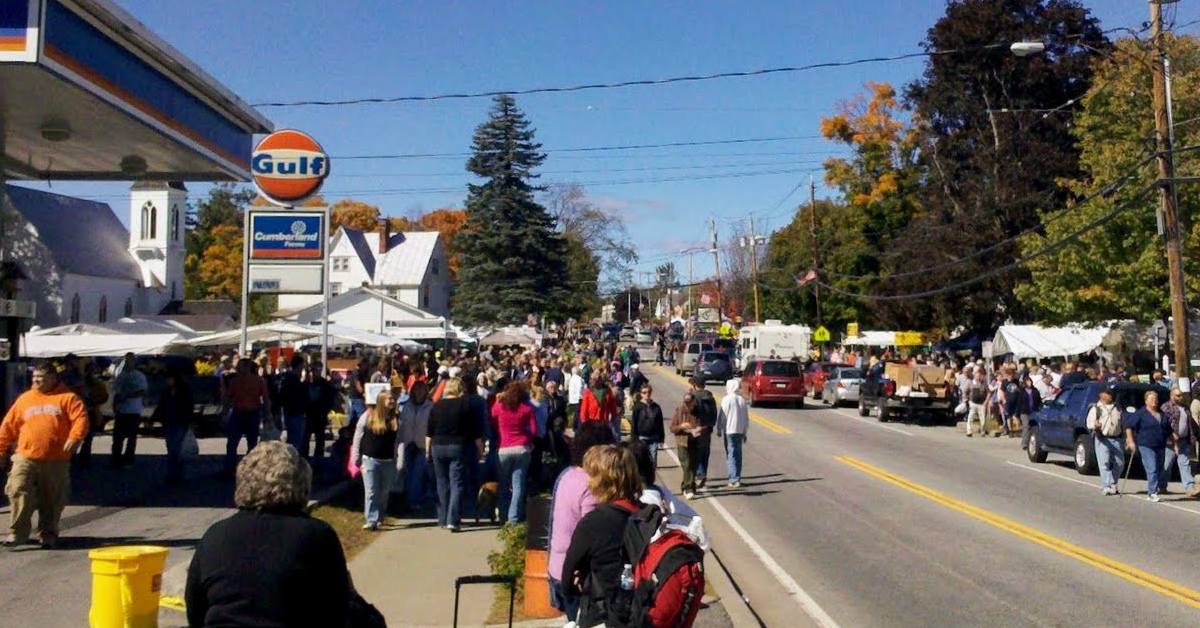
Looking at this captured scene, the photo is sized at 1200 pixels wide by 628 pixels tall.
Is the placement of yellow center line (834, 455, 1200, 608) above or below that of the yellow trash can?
below

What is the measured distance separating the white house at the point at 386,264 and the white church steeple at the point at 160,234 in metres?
8.33

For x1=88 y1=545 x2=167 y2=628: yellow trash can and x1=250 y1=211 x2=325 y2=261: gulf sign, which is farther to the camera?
x1=250 y1=211 x2=325 y2=261: gulf sign

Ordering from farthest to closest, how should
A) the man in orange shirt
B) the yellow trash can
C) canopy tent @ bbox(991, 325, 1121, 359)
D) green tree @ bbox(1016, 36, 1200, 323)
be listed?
canopy tent @ bbox(991, 325, 1121, 359) < green tree @ bbox(1016, 36, 1200, 323) < the man in orange shirt < the yellow trash can

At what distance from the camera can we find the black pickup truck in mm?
34531

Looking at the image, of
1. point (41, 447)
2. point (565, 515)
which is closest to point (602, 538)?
point (565, 515)

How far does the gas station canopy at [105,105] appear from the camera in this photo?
37.4ft

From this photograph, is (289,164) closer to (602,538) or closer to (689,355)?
(602,538)


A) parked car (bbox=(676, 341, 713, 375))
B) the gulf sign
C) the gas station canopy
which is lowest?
parked car (bbox=(676, 341, 713, 375))

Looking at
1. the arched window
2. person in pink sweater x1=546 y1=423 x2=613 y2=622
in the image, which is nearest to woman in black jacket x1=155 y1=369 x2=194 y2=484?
person in pink sweater x1=546 y1=423 x2=613 y2=622

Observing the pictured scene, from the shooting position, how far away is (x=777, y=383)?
40531 mm

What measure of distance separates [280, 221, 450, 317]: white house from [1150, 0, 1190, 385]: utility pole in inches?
2452

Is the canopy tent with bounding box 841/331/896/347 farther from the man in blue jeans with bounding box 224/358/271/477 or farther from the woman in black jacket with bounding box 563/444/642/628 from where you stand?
the woman in black jacket with bounding box 563/444/642/628

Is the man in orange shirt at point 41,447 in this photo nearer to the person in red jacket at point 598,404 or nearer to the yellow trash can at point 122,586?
the yellow trash can at point 122,586

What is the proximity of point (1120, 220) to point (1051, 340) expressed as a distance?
6816 millimetres
